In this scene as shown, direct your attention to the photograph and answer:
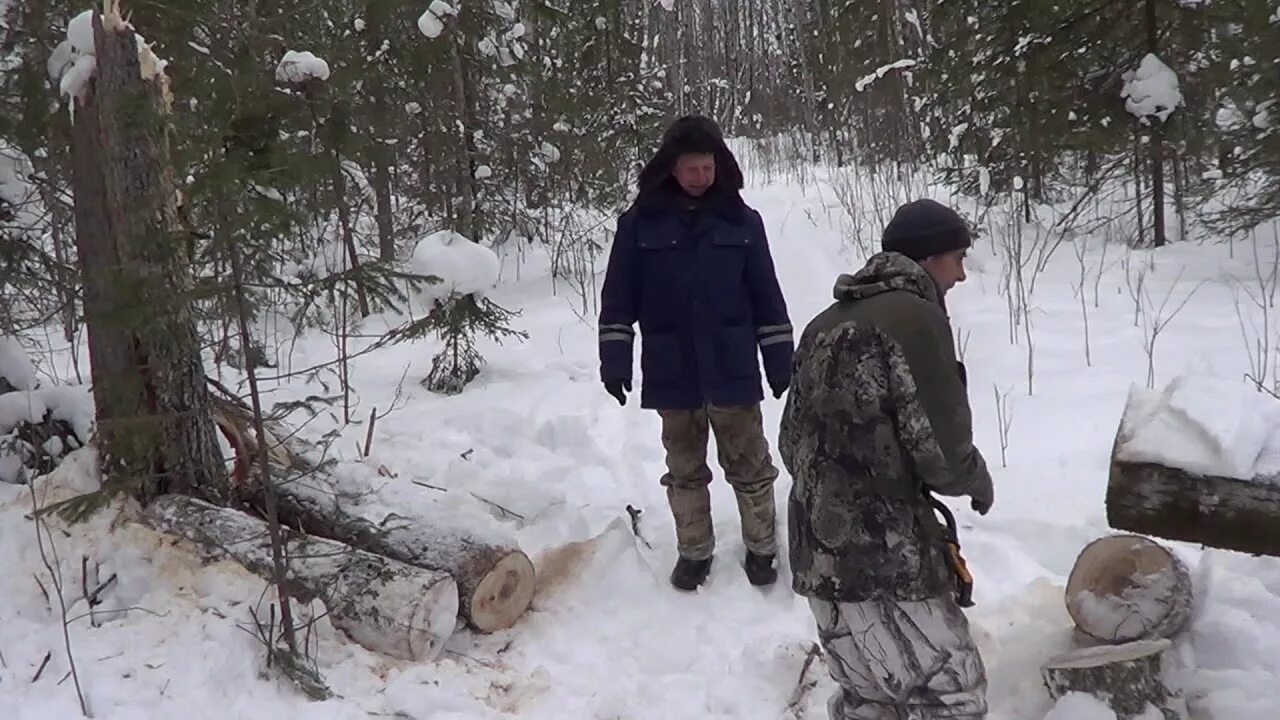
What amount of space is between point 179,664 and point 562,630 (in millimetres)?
1496

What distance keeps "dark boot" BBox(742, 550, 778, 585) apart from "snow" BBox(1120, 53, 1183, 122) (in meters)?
7.29

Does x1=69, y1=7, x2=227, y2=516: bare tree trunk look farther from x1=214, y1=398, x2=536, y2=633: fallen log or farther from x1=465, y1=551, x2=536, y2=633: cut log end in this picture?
x1=465, y1=551, x2=536, y2=633: cut log end

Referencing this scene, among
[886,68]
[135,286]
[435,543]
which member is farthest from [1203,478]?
[886,68]

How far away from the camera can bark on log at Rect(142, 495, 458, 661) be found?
347 centimetres

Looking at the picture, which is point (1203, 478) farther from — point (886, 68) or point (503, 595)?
point (886, 68)

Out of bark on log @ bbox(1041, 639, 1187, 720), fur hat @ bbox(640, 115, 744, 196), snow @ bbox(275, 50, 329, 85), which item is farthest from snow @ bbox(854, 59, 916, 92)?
bark on log @ bbox(1041, 639, 1187, 720)

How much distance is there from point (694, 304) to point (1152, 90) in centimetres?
724

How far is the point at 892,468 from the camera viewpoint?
7.57 ft

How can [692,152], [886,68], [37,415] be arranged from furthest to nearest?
1. [886,68]
2. [37,415]
3. [692,152]

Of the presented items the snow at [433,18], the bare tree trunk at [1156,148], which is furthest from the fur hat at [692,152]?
the bare tree trunk at [1156,148]

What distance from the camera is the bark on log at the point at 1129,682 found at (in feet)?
9.21

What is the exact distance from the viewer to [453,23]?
750cm

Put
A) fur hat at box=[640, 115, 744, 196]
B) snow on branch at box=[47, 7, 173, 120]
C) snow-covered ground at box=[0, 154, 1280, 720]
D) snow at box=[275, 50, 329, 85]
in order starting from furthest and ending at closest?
1. snow at box=[275, 50, 329, 85]
2. fur hat at box=[640, 115, 744, 196]
3. snow on branch at box=[47, 7, 173, 120]
4. snow-covered ground at box=[0, 154, 1280, 720]

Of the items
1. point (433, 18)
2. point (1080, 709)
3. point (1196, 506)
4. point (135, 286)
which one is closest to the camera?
point (1196, 506)
